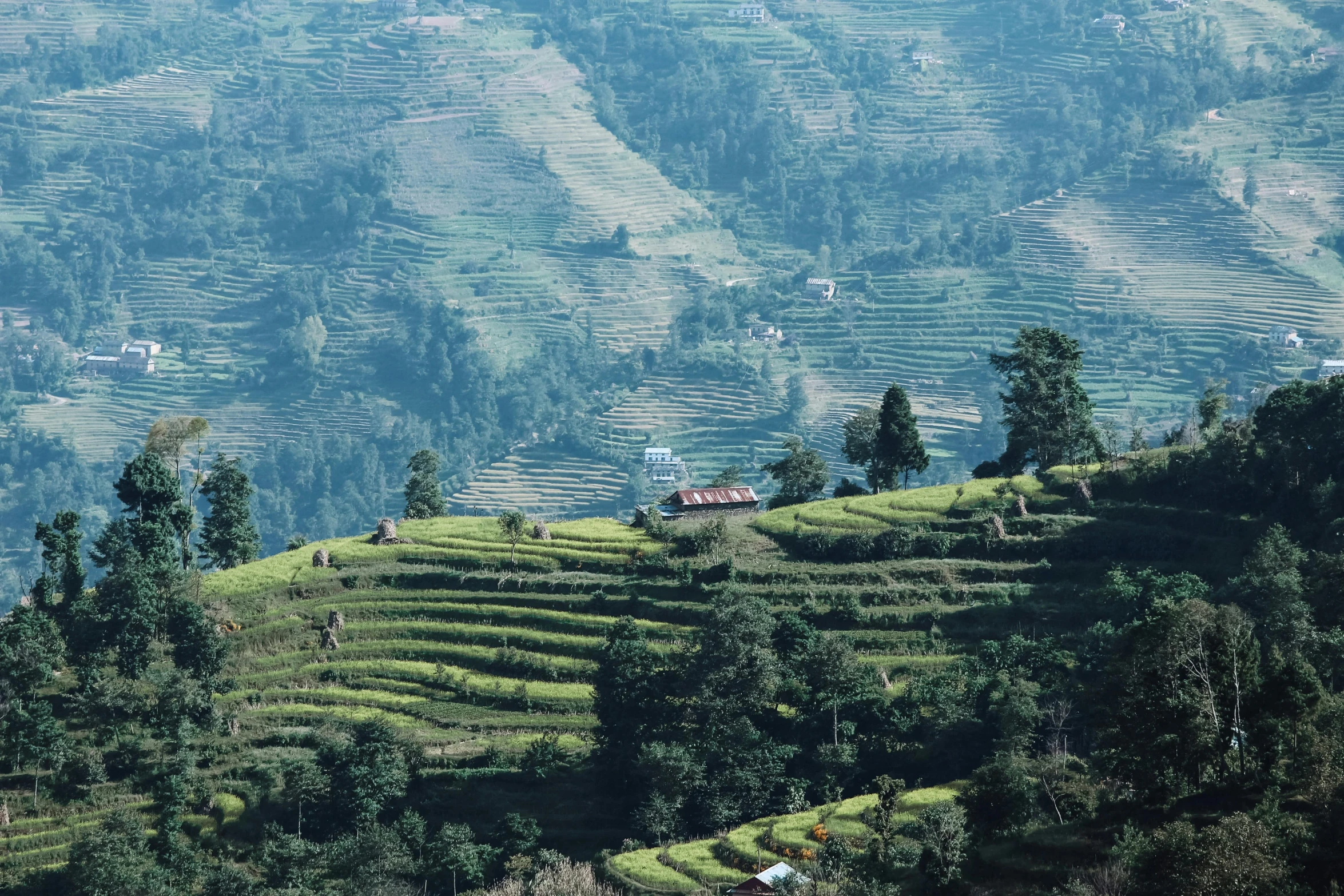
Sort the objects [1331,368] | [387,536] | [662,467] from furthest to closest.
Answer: [662,467] < [1331,368] < [387,536]

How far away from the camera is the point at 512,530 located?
8719 cm

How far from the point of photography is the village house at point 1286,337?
7490 inches

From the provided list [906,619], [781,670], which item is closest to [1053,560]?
[906,619]

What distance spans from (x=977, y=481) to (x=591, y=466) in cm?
11041

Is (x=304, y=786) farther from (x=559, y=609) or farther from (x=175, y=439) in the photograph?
(x=175, y=439)

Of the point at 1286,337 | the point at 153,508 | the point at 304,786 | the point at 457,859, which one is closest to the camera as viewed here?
the point at 457,859

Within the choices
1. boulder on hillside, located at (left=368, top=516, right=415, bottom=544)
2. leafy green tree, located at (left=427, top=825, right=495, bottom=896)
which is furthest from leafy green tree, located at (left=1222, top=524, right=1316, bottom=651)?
boulder on hillside, located at (left=368, top=516, right=415, bottom=544)

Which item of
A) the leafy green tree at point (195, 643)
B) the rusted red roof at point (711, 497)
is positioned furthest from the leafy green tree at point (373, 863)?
the rusted red roof at point (711, 497)

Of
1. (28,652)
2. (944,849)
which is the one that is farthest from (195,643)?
(944,849)

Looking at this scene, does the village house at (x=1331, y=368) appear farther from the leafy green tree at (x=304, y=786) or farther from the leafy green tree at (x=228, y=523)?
the leafy green tree at (x=304, y=786)

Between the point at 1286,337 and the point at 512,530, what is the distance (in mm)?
123972

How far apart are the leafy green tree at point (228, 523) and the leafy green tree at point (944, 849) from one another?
41919 millimetres

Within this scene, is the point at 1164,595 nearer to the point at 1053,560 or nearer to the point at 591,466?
the point at 1053,560

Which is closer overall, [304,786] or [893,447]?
[304,786]
